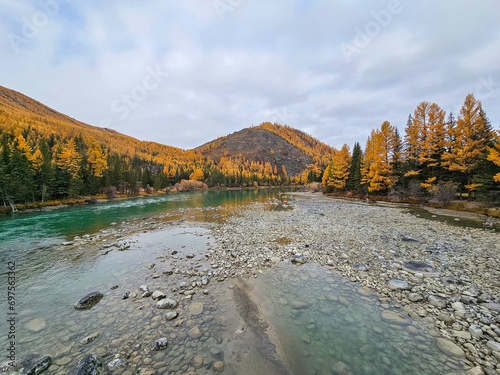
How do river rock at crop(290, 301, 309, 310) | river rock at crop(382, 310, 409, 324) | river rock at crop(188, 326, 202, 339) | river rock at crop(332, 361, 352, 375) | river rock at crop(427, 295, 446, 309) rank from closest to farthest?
river rock at crop(332, 361, 352, 375) → river rock at crop(188, 326, 202, 339) → river rock at crop(382, 310, 409, 324) → river rock at crop(427, 295, 446, 309) → river rock at crop(290, 301, 309, 310)

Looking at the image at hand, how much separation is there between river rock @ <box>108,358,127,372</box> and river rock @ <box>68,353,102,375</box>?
0.69 ft

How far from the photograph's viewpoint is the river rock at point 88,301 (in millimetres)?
6547

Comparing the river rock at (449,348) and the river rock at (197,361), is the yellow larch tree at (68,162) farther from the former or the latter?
the river rock at (449,348)

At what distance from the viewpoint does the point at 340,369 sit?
3.98m

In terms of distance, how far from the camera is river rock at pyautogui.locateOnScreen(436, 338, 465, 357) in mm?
4129

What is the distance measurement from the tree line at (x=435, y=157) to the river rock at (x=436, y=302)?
83.1ft

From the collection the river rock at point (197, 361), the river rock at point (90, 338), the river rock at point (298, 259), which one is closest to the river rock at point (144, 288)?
the river rock at point (90, 338)

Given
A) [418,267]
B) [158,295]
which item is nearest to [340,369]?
[158,295]

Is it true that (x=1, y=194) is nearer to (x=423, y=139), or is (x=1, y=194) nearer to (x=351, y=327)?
(x=351, y=327)

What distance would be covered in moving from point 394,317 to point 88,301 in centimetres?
996

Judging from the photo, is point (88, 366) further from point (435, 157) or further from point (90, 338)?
point (435, 157)

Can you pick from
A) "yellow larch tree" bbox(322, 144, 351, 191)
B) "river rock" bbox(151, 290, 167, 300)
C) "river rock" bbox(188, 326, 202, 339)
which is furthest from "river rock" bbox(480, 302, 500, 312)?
"yellow larch tree" bbox(322, 144, 351, 191)

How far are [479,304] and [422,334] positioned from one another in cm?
273

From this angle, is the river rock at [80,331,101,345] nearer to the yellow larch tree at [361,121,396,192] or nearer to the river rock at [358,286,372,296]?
the river rock at [358,286,372,296]
